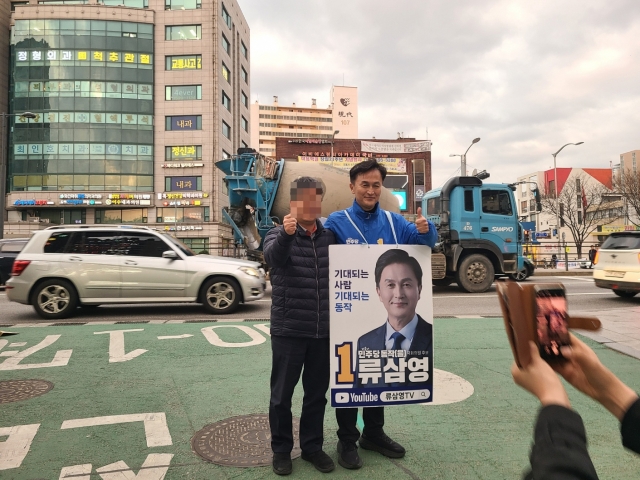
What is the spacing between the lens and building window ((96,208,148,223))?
4766cm

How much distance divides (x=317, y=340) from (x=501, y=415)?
1.84 metres

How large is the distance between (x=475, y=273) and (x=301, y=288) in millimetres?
10720

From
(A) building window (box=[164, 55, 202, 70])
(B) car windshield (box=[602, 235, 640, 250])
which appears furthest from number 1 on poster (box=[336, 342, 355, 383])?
(A) building window (box=[164, 55, 202, 70])

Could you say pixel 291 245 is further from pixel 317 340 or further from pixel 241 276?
pixel 241 276

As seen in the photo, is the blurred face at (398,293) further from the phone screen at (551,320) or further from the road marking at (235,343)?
the road marking at (235,343)

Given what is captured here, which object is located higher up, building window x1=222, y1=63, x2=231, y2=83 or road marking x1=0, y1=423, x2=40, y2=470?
building window x1=222, y1=63, x2=231, y2=83

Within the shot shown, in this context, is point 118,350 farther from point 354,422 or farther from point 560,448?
point 560,448

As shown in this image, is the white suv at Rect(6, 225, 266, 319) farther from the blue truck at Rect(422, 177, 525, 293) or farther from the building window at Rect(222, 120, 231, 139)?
the building window at Rect(222, 120, 231, 139)

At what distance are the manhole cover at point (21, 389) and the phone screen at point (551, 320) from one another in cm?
459

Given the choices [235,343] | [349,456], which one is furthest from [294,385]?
[235,343]

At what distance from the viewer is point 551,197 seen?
127 ft

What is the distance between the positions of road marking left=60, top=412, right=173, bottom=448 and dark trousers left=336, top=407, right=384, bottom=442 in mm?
1226

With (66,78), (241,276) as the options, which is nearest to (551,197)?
(241,276)

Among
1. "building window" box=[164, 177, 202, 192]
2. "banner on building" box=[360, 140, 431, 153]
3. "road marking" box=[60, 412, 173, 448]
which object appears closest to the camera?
"road marking" box=[60, 412, 173, 448]
